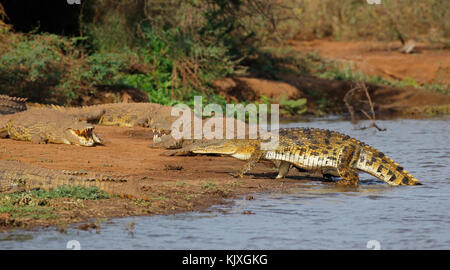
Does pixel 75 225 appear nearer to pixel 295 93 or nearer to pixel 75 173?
pixel 75 173

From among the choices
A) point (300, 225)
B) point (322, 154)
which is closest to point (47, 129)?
point (322, 154)

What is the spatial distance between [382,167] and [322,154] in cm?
79

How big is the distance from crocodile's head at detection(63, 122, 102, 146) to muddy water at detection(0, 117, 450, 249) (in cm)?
365

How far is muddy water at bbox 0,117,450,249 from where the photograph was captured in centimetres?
566

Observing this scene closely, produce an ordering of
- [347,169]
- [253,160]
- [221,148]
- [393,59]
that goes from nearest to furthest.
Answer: [347,169] → [253,160] → [221,148] → [393,59]

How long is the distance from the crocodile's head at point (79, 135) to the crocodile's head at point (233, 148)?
2451mm

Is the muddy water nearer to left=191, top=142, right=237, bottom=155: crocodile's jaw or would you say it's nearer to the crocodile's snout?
left=191, top=142, right=237, bottom=155: crocodile's jaw

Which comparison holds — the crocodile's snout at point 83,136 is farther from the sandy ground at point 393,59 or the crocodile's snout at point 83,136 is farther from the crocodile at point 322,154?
the sandy ground at point 393,59

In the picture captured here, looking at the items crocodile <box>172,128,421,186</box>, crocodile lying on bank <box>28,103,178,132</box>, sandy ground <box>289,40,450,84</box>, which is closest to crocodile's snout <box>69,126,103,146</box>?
crocodile <box>172,128,421,186</box>

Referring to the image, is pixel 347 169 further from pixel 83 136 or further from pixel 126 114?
pixel 126 114

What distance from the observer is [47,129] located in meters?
10.6

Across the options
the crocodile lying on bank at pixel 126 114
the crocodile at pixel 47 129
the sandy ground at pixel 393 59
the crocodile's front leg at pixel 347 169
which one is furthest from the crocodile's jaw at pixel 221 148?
the sandy ground at pixel 393 59
